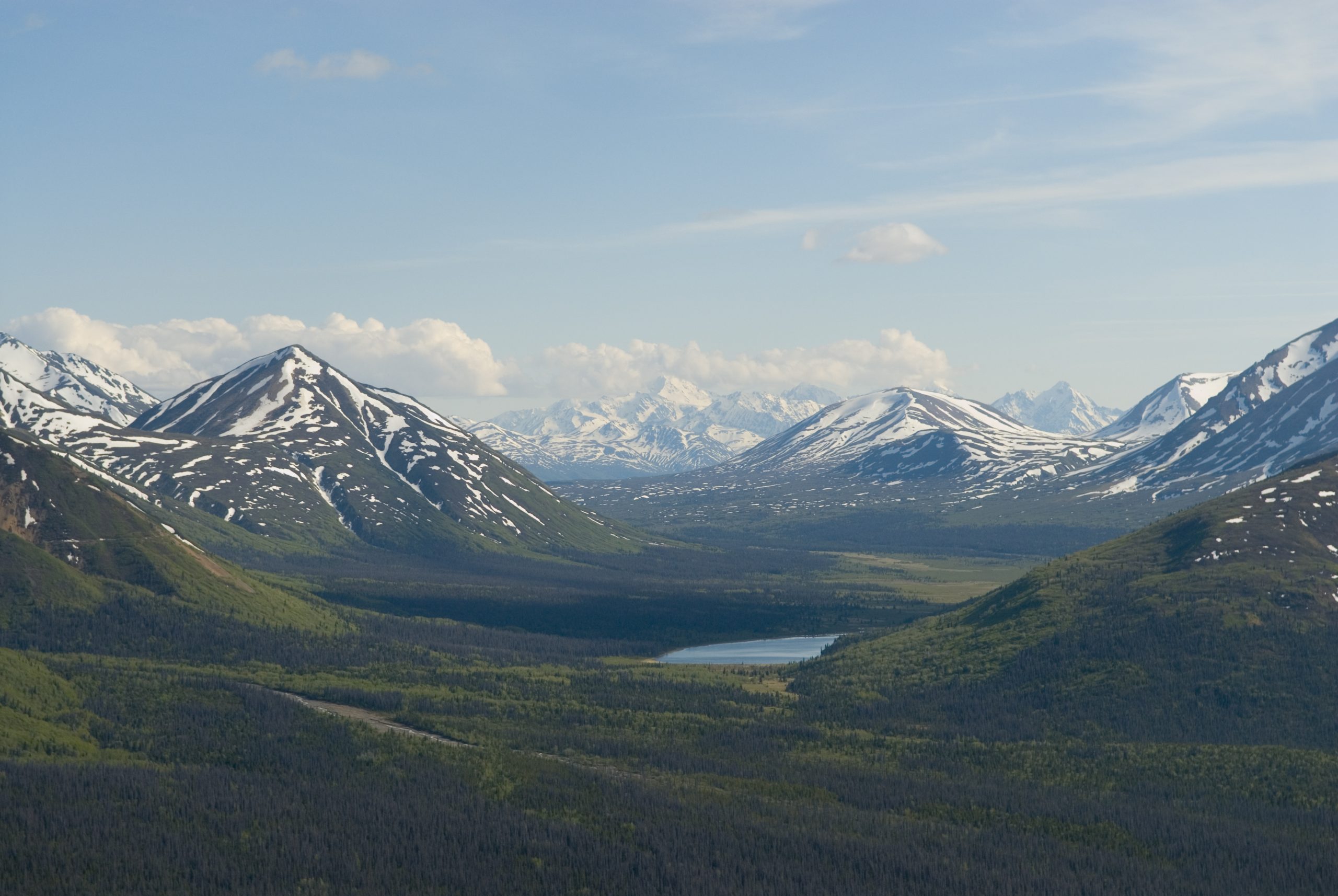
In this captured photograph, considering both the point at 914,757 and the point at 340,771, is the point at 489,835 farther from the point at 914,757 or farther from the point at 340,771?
the point at 914,757

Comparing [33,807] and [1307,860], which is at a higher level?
[33,807]

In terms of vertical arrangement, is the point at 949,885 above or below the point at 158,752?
below

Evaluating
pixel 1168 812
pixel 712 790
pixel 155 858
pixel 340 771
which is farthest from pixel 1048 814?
pixel 155 858

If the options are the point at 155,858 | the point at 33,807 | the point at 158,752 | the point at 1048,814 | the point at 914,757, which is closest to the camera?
the point at 155,858

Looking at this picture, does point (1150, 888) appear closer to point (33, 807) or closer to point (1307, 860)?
point (1307, 860)

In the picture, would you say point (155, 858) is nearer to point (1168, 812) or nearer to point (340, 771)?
point (340, 771)

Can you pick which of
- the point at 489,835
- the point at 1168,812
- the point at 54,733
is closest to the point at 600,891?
the point at 489,835

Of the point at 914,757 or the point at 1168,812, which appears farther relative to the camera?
the point at 914,757

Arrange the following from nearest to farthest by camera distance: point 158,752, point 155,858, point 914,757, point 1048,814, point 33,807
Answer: point 155,858, point 33,807, point 1048,814, point 158,752, point 914,757
